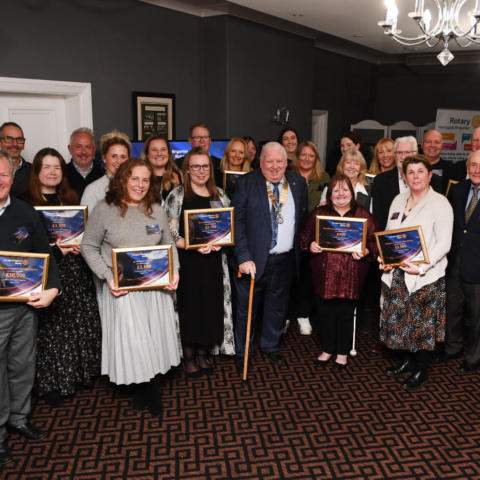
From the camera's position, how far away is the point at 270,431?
295cm

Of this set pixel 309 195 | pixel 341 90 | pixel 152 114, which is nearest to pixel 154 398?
pixel 309 195

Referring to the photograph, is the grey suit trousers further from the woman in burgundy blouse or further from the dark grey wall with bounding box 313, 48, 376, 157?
the dark grey wall with bounding box 313, 48, 376, 157

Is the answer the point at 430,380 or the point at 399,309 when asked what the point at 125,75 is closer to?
the point at 399,309

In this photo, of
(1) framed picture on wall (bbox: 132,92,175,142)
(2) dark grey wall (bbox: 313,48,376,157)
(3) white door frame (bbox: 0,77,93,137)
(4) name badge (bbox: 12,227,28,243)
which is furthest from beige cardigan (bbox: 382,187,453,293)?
(2) dark grey wall (bbox: 313,48,376,157)

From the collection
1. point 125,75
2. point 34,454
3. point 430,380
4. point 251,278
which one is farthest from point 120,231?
point 125,75

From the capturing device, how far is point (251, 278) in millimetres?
3471

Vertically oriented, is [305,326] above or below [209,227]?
below

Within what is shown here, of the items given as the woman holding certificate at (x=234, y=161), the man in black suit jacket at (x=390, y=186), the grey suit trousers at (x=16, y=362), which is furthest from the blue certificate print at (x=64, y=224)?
the man in black suit jacket at (x=390, y=186)

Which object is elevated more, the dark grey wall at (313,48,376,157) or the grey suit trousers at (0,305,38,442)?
the dark grey wall at (313,48,376,157)

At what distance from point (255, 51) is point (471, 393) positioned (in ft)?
17.2

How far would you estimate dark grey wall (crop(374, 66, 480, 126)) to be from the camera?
1054 cm

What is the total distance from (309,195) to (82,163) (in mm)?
1914

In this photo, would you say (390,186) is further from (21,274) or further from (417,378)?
(21,274)

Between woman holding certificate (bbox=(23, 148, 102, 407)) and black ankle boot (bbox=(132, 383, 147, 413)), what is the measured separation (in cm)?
40
